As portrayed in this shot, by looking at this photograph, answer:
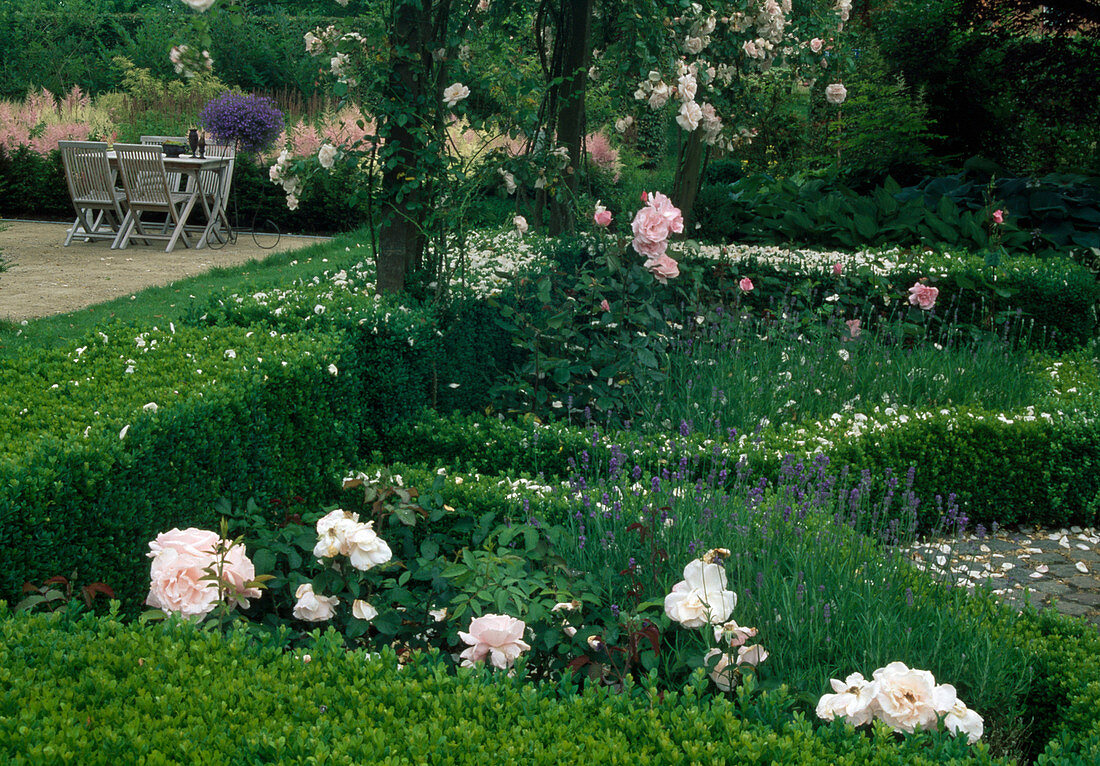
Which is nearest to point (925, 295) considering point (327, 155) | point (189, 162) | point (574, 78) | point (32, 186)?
point (574, 78)

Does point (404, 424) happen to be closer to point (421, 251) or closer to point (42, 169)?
point (421, 251)

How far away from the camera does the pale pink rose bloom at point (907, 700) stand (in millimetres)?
1733

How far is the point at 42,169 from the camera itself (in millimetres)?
12828

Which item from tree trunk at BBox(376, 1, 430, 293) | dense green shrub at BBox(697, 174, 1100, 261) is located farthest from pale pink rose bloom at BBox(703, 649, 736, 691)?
dense green shrub at BBox(697, 174, 1100, 261)

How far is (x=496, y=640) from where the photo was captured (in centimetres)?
198

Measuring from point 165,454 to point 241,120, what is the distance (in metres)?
9.39

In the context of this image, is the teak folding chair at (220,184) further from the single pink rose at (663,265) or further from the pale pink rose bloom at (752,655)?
the pale pink rose bloom at (752,655)

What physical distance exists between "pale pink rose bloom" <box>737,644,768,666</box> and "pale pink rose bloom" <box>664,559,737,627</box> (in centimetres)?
9

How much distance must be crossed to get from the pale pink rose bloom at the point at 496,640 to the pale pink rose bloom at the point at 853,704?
0.66 metres

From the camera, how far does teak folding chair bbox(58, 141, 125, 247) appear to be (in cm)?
1018

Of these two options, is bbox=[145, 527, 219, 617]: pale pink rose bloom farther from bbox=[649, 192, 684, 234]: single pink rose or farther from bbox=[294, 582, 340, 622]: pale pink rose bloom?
bbox=[649, 192, 684, 234]: single pink rose

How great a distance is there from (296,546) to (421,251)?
2.29 m

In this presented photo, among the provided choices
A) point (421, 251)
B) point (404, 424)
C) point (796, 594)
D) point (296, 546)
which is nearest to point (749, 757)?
point (796, 594)

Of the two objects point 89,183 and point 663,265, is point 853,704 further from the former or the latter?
point 89,183
